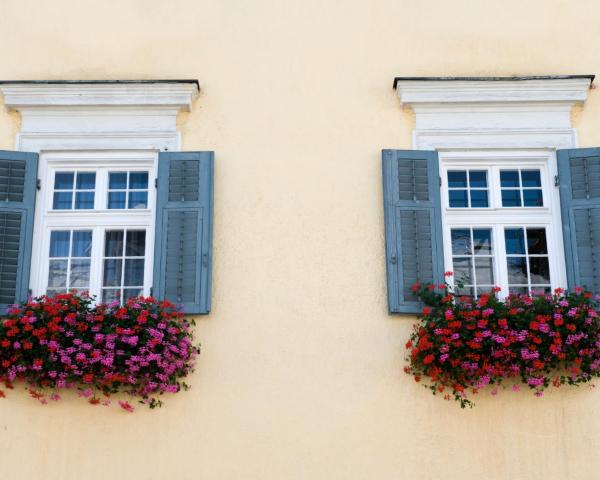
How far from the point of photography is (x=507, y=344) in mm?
6051

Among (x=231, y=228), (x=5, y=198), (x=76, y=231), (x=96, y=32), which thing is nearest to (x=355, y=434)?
(x=231, y=228)

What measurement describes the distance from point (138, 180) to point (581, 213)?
3.27 meters

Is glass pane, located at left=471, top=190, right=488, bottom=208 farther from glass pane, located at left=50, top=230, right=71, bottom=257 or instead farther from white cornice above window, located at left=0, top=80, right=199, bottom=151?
glass pane, located at left=50, top=230, right=71, bottom=257

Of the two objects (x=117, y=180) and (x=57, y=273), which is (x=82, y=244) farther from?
(x=117, y=180)

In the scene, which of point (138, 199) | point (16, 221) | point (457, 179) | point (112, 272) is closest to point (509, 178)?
point (457, 179)

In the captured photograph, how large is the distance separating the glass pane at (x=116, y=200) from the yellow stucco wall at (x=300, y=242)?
0.68 metres

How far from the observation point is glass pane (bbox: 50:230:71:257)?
688cm

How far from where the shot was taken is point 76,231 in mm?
6918

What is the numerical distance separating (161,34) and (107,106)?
737 mm

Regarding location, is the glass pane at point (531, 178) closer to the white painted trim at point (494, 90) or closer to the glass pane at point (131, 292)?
the white painted trim at point (494, 90)

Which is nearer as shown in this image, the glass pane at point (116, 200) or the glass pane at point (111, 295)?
the glass pane at point (111, 295)

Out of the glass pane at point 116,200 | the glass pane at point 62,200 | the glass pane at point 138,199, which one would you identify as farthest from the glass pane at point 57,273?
the glass pane at point 138,199

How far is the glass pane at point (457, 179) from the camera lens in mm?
7039

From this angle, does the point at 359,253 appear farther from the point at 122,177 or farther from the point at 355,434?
the point at 122,177
